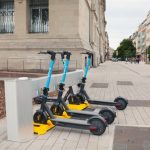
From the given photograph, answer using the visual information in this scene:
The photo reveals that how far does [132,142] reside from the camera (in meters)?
5.70

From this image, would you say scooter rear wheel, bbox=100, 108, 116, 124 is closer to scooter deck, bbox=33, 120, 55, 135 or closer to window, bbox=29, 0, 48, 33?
scooter deck, bbox=33, 120, 55, 135

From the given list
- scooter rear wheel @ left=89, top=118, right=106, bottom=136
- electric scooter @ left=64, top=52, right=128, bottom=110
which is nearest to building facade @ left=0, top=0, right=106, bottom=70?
electric scooter @ left=64, top=52, right=128, bottom=110

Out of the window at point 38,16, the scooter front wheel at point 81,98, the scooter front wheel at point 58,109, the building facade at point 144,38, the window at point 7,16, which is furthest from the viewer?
the building facade at point 144,38

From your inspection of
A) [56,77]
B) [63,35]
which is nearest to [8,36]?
[63,35]

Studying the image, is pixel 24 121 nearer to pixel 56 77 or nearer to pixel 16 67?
pixel 56 77

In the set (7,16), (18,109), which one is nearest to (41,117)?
(18,109)

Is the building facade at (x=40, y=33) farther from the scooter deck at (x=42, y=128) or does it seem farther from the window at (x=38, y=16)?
the scooter deck at (x=42, y=128)

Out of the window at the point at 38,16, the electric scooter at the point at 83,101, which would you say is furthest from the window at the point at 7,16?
the electric scooter at the point at 83,101

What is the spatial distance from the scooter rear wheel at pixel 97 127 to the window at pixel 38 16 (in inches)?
972

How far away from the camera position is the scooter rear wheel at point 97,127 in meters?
6.14

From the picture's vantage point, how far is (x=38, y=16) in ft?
100

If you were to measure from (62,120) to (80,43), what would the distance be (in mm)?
21347

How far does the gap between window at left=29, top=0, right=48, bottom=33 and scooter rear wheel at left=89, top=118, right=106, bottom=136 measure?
81.0 feet

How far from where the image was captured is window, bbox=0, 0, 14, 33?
102 feet
